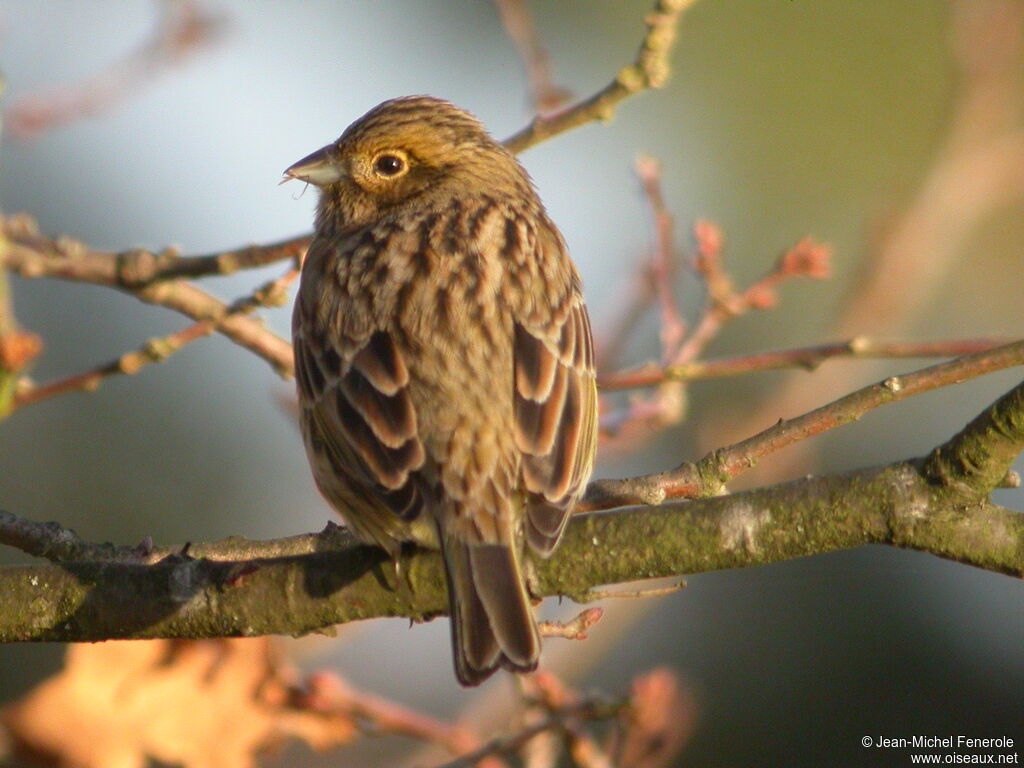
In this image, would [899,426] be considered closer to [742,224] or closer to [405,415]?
[742,224]

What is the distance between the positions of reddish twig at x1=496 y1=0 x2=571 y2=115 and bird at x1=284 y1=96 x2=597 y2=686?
357 millimetres

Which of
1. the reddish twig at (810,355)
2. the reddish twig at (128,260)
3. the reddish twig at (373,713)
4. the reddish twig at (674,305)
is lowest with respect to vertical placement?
the reddish twig at (373,713)

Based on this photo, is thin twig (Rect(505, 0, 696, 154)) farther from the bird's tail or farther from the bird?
the bird's tail

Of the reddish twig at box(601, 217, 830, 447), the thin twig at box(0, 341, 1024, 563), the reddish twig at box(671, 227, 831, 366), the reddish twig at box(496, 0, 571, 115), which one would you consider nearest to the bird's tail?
the thin twig at box(0, 341, 1024, 563)

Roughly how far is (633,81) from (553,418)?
982 mm

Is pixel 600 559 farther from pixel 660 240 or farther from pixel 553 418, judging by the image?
pixel 660 240

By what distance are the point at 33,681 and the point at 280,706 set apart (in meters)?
4.70

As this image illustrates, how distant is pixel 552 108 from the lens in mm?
5160

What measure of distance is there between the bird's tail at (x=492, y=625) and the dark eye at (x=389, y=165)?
1886 mm

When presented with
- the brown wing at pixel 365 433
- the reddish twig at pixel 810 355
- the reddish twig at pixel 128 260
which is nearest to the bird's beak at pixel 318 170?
the reddish twig at pixel 128 260

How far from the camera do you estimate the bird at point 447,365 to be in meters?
3.35

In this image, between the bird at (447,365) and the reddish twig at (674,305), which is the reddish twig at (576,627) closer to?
the bird at (447,365)

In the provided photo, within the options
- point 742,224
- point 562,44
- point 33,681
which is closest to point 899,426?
point 742,224

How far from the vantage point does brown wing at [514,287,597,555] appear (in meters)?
3.35
